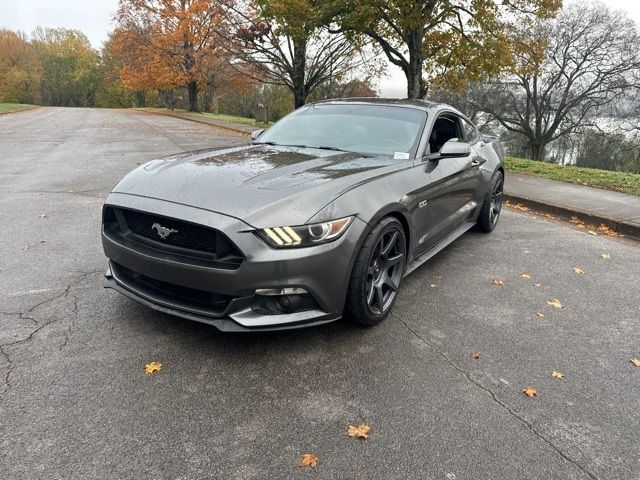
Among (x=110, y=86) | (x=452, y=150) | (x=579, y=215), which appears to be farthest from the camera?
(x=110, y=86)

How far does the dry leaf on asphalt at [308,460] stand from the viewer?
6.44ft

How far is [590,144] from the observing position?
35281 millimetres

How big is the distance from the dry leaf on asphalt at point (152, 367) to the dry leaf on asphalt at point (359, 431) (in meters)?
1.16

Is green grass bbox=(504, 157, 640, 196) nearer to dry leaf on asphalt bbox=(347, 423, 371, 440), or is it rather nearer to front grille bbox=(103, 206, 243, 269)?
dry leaf on asphalt bbox=(347, 423, 371, 440)

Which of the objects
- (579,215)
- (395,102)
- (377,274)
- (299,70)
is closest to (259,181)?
(377,274)

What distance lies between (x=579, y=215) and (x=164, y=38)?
101 feet

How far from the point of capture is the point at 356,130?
3.96 metres

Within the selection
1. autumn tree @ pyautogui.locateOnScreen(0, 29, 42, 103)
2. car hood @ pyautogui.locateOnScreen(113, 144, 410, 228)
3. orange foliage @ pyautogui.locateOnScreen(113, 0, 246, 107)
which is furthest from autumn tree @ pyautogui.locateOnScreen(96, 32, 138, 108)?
car hood @ pyautogui.locateOnScreen(113, 144, 410, 228)

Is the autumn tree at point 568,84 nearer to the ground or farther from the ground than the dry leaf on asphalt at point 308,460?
farther from the ground

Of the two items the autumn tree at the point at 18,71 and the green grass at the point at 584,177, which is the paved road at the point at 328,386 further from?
the autumn tree at the point at 18,71

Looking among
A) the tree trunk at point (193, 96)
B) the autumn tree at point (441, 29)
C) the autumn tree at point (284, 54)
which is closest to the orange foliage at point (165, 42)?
the tree trunk at point (193, 96)

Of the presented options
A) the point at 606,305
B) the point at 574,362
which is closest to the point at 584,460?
the point at 574,362

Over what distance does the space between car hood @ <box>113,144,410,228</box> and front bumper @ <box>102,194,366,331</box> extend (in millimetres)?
91

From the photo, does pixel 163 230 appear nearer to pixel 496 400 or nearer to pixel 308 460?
pixel 308 460
